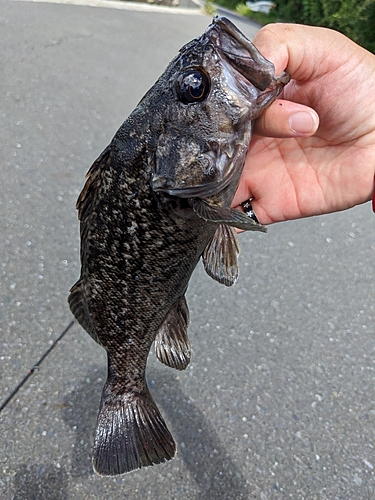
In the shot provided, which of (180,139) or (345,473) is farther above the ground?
(180,139)

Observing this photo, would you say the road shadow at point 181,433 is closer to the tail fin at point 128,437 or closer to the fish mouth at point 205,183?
the tail fin at point 128,437

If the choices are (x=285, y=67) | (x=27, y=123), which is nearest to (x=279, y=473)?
(x=285, y=67)

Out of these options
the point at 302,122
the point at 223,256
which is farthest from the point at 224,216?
the point at 302,122

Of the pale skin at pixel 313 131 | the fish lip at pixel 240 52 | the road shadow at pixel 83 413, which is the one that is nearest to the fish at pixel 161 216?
the fish lip at pixel 240 52

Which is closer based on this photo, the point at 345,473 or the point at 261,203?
the point at 261,203

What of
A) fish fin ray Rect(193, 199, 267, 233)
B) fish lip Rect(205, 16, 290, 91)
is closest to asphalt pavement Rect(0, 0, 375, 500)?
fish fin ray Rect(193, 199, 267, 233)

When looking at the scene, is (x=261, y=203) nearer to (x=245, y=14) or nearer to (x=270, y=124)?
(x=270, y=124)

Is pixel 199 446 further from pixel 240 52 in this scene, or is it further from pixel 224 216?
pixel 240 52
